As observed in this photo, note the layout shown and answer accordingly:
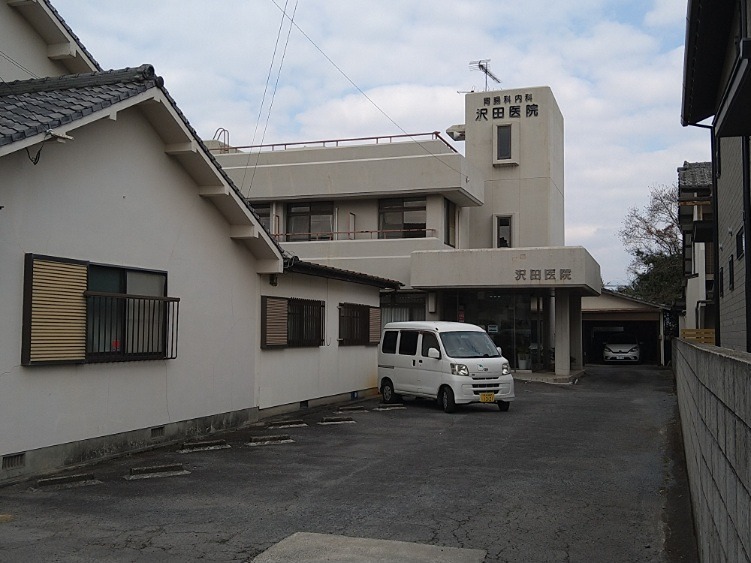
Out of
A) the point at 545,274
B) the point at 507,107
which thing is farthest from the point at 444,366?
the point at 507,107

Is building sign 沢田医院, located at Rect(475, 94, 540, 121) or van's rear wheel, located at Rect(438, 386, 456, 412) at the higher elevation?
building sign 沢田医院, located at Rect(475, 94, 540, 121)

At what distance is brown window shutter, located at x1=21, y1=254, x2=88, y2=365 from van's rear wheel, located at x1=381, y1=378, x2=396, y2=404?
33.9 ft

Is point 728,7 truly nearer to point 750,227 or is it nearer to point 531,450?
point 750,227

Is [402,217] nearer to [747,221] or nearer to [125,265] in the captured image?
[125,265]

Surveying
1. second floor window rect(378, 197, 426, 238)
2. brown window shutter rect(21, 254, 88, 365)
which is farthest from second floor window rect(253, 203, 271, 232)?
brown window shutter rect(21, 254, 88, 365)

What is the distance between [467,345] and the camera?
60.5 ft

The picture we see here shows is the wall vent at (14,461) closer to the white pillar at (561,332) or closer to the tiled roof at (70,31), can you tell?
the tiled roof at (70,31)

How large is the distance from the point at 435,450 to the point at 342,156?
63.6ft

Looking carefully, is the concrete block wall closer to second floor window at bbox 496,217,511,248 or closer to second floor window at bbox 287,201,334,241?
second floor window at bbox 287,201,334,241

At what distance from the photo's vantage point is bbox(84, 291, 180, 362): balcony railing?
10773mm

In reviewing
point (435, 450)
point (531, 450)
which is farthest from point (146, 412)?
point (531, 450)

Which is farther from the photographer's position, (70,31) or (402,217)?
(402,217)

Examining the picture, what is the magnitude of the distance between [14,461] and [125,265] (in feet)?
10.8

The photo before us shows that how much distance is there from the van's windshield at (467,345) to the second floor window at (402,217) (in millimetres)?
10997
